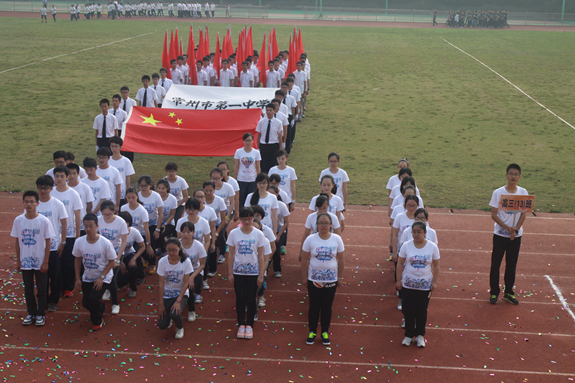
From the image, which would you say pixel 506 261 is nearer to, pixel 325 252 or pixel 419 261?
pixel 419 261

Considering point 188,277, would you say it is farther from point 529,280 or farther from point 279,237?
point 529,280

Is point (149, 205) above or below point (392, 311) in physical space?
above

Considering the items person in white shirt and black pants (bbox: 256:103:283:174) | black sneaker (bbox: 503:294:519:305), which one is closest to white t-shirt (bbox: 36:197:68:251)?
person in white shirt and black pants (bbox: 256:103:283:174)

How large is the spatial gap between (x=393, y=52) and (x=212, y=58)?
17710mm

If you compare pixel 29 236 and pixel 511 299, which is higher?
pixel 29 236

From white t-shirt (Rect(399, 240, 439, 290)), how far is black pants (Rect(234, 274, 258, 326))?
5.90 feet

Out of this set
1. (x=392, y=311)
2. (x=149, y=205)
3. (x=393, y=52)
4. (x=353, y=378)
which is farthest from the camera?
(x=393, y=52)

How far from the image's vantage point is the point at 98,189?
8.06 meters

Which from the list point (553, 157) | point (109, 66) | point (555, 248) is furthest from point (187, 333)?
point (109, 66)

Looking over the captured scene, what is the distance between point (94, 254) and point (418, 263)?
3861 millimetres

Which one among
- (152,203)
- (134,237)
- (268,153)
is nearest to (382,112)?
(268,153)

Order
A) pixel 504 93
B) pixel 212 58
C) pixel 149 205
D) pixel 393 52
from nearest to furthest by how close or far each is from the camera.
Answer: pixel 149 205, pixel 212 58, pixel 504 93, pixel 393 52

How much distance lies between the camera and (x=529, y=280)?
841 cm

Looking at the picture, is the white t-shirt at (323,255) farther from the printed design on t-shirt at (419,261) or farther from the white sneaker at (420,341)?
the white sneaker at (420,341)
